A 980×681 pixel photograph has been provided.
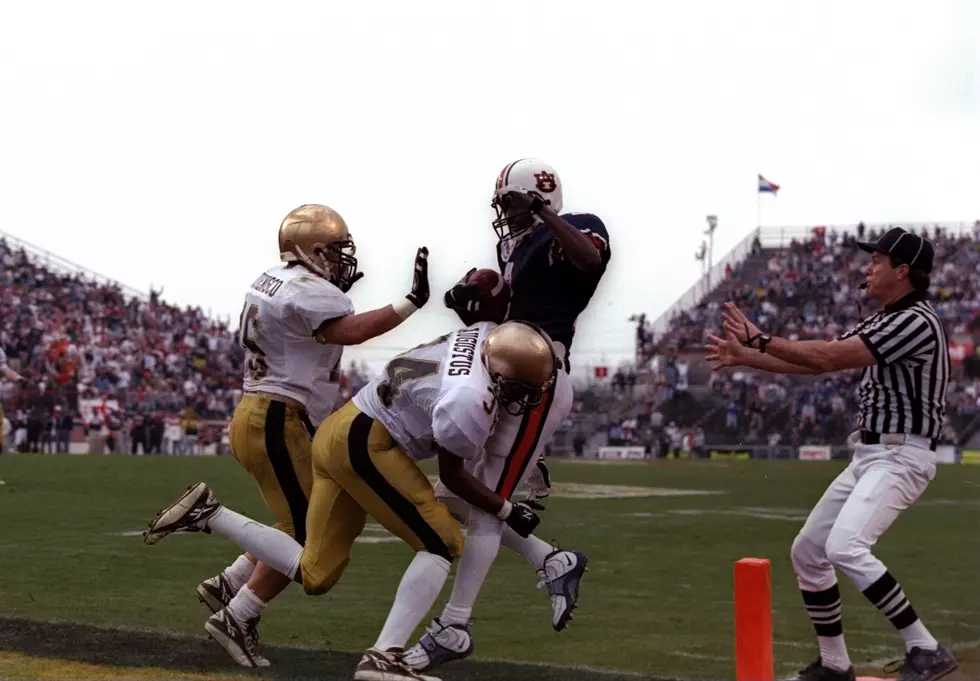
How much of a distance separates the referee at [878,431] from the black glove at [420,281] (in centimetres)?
130

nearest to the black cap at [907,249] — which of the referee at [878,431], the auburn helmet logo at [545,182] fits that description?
the referee at [878,431]

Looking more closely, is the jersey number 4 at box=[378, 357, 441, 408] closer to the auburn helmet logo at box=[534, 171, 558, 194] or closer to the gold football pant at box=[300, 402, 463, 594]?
the gold football pant at box=[300, 402, 463, 594]

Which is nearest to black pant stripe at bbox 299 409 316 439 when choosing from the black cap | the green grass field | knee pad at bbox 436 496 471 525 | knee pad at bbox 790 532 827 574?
knee pad at bbox 436 496 471 525

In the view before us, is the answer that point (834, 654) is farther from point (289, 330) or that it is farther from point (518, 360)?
point (289, 330)

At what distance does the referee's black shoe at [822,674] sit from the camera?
5949 millimetres

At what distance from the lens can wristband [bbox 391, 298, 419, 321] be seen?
5965 millimetres

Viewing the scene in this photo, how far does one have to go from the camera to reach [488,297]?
591 cm

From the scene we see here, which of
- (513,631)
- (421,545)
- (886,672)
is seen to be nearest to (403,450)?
(421,545)

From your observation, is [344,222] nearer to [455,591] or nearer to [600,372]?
[455,591]

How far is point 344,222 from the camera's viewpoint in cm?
670

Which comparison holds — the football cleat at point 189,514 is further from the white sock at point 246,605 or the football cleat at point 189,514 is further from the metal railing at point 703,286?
the metal railing at point 703,286

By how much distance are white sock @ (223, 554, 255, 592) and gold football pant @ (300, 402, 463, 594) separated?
98 centimetres

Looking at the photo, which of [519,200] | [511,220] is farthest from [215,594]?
[519,200]

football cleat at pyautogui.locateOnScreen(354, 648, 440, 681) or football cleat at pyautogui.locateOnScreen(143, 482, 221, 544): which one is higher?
football cleat at pyautogui.locateOnScreen(143, 482, 221, 544)
